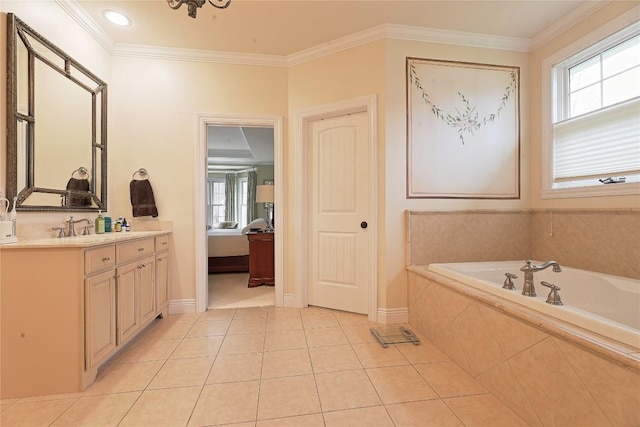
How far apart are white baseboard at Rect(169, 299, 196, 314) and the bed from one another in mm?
1723

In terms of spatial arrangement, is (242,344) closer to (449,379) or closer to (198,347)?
(198,347)

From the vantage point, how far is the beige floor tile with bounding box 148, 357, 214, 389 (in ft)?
5.52

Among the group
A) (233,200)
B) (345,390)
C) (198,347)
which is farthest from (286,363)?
(233,200)

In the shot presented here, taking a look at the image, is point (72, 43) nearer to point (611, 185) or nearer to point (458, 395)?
point (458, 395)

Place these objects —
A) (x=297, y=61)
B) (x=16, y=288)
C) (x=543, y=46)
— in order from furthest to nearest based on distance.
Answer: (x=297, y=61) → (x=543, y=46) → (x=16, y=288)

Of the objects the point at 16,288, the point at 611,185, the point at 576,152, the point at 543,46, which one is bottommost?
the point at 16,288

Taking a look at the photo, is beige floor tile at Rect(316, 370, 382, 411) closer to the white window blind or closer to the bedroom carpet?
the bedroom carpet

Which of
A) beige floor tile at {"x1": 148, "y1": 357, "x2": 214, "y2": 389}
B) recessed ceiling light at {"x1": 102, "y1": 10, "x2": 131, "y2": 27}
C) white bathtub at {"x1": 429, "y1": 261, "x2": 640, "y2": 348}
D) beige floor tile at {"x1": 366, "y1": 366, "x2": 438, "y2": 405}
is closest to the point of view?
white bathtub at {"x1": 429, "y1": 261, "x2": 640, "y2": 348}

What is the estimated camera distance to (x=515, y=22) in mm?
2502

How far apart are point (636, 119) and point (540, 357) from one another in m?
1.99

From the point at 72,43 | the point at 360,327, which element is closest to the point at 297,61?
the point at 72,43

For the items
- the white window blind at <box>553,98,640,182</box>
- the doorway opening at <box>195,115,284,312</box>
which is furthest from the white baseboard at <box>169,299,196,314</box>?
the white window blind at <box>553,98,640,182</box>

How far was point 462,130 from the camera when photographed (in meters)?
2.72

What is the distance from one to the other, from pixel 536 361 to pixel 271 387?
4.54ft
